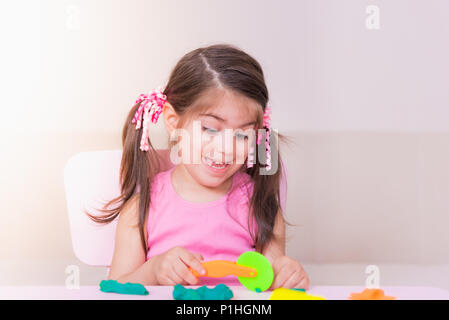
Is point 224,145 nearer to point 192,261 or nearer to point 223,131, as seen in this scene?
point 223,131

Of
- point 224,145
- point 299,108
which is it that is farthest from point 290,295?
point 299,108

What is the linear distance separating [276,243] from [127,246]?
31 centimetres

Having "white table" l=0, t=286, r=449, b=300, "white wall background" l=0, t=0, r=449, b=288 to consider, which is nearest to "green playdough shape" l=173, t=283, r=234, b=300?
"white table" l=0, t=286, r=449, b=300

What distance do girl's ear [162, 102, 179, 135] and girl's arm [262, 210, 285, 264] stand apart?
30 cm

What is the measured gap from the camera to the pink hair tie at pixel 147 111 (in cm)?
114

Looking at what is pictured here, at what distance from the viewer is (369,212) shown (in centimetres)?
166

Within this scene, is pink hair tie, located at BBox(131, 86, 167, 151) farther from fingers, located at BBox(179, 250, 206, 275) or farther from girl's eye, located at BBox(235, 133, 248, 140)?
fingers, located at BBox(179, 250, 206, 275)

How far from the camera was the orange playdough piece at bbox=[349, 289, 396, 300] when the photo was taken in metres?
0.73

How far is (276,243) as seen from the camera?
1.17 metres

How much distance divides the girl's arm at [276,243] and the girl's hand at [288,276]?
0.20 meters

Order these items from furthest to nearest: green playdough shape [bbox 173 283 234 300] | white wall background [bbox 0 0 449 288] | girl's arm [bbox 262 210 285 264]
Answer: white wall background [bbox 0 0 449 288] < girl's arm [bbox 262 210 285 264] < green playdough shape [bbox 173 283 234 300]

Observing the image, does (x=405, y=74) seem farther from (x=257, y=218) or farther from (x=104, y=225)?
(x=104, y=225)

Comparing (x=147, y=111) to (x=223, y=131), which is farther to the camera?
(x=147, y=111)

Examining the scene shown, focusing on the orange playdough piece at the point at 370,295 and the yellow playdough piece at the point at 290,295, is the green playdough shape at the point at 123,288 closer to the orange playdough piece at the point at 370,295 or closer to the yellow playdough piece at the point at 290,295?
the yellow playdough piece at the point at 290,295
